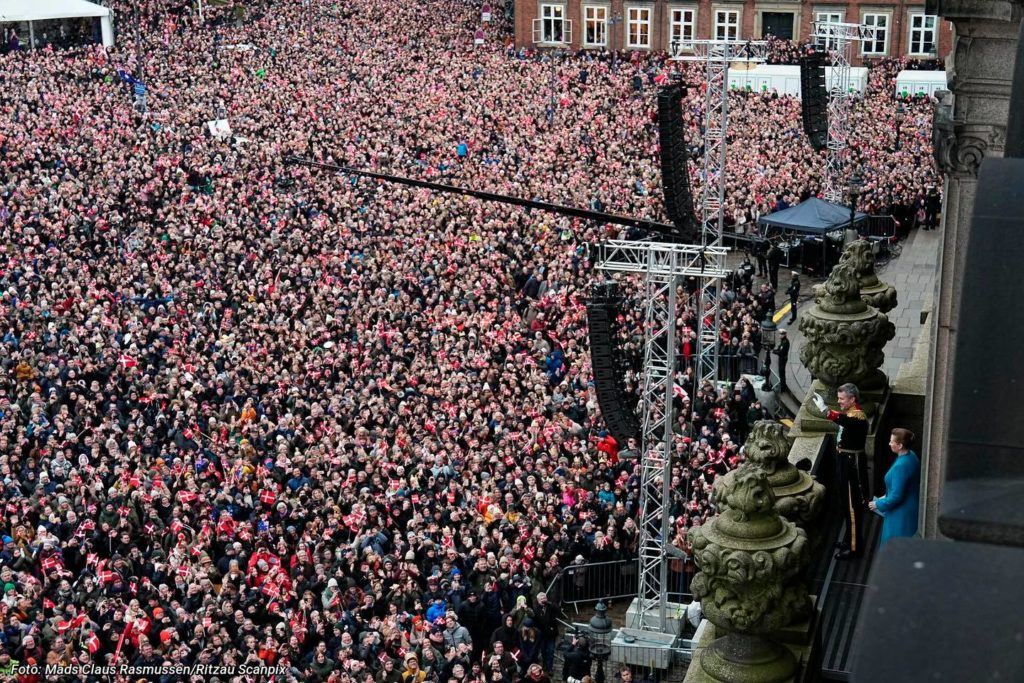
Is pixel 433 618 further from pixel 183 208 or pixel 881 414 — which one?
pixel 183 208

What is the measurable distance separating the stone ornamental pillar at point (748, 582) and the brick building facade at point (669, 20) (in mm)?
73063

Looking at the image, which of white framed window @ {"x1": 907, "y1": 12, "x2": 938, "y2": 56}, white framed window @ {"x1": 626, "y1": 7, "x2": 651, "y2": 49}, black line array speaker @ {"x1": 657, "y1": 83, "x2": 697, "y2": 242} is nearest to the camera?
black line array speaker @ {"x1": 657, "y1": 83, "x2": 697, "y2": 242}

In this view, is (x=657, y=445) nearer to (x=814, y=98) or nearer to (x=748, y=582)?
(x=748, y=582)

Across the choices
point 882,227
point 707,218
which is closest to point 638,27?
point 882,227

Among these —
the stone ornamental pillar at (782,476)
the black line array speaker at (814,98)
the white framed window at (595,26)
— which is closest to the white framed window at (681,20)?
the white framed window at (595,26)

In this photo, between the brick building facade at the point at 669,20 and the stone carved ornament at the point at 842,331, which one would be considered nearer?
the stone carved ornament at the point at 842,331

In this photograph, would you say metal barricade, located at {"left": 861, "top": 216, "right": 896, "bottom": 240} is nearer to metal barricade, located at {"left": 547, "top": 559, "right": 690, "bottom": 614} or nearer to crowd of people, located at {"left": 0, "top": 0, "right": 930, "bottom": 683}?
crowd of people, located at {"left": 0, "top": 0, "right": 930, "bottom": 683}

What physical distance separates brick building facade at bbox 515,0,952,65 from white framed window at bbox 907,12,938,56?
1.25m

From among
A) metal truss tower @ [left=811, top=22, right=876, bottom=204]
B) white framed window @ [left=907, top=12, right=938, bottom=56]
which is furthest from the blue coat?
white framed window @ [left=907, top=12, right=938, bottom=56]

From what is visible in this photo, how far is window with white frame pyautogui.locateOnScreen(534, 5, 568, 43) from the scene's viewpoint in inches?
3209

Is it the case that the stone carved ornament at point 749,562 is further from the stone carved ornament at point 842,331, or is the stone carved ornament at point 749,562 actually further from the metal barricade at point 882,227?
the metal barricade at point 882,227

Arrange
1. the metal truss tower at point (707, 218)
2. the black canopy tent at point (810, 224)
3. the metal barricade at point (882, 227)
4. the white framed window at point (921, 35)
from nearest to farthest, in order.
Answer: the metal truss tower at point (707, 218) < the black canopy tent at point (810, 224) < the metal barricade at point (882, 227) < the white framed window at point (921, 35)

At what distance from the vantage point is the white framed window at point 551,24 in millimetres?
81438

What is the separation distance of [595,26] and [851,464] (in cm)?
7279
